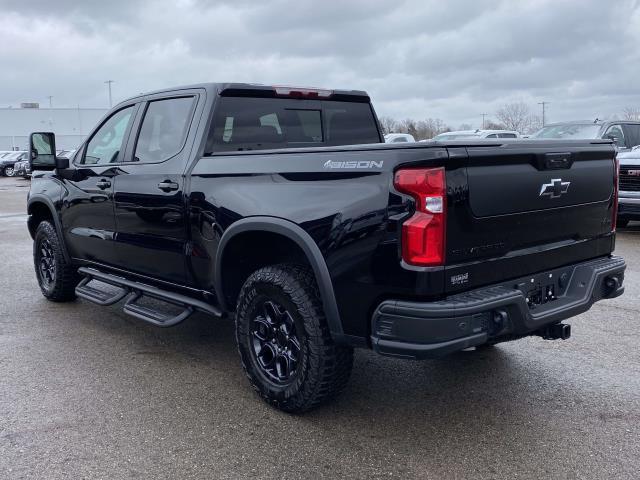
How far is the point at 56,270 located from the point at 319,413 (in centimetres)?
363

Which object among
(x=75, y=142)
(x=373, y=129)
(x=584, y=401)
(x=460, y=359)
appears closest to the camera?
(x=584, y=401)

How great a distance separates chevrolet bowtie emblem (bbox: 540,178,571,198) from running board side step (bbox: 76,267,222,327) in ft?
7.24

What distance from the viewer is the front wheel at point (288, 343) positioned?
11.9 ft

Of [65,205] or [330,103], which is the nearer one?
[330,103]

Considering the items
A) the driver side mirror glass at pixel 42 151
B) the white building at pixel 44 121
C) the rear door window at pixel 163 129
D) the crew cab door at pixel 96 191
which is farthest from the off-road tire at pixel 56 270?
the white building at pixel 44 121

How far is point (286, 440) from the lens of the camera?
3.61 metres

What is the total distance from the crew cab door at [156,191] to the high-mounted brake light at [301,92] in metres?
0.64

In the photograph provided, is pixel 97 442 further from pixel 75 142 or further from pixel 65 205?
pixel 75 142

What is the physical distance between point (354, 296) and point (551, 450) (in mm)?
1309

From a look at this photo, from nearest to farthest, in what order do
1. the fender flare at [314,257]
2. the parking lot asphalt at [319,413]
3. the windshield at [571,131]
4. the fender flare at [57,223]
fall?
the parking lot asphalt at [319,413] → the fender flare at [314,257] → the fender flare at [57,223] → the windshield at [571,131]

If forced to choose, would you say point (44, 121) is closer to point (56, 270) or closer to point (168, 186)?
point (56, 270)

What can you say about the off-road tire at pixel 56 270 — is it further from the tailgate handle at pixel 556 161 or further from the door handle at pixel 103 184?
the tailgate handle at pixel 556 161

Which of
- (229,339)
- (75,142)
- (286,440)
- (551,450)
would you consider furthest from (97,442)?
(75,142)

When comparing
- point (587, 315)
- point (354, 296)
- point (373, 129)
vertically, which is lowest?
point (587, 315)
